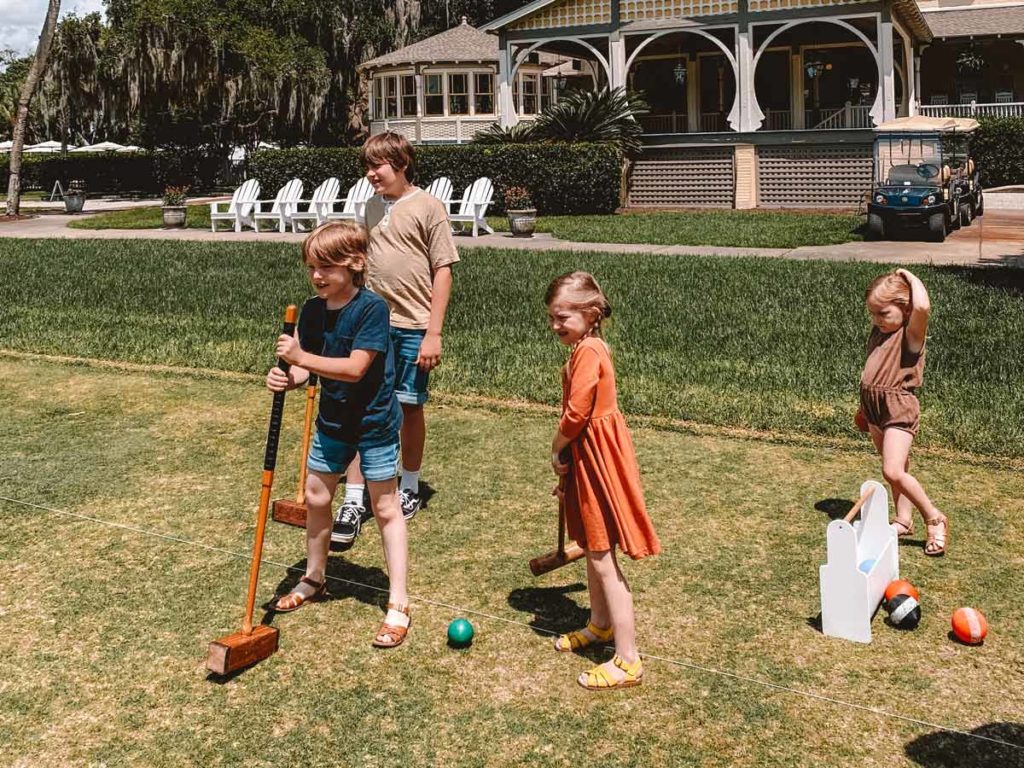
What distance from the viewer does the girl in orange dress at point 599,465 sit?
4.01 metres

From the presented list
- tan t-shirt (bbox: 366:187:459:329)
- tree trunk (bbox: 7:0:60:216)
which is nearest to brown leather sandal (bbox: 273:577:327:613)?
tan t-shirt (bbox: 366:187:459:329)

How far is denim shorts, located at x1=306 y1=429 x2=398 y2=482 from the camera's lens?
457cm

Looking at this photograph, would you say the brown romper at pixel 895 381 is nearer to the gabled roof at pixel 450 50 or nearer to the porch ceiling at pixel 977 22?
the porch ceiling at pixel 977 22

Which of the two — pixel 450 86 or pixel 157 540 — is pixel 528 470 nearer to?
pixel 157 540

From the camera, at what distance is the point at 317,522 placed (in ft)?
15.5

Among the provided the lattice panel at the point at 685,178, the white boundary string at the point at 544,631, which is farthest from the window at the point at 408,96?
the white boundary string at the point at 544,631

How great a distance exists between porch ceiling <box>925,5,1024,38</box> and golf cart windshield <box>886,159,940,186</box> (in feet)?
54.3

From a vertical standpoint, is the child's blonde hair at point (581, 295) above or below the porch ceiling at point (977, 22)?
below

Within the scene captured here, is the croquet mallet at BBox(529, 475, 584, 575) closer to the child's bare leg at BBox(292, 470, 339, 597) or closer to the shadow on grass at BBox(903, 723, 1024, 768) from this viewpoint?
the child's bare leg at BBox(292, 470, 339, 597)

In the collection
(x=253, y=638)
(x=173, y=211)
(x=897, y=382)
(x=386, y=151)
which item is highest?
(x=173, y=211)

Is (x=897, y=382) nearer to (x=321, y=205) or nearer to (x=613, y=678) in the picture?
(x=613, y=678)

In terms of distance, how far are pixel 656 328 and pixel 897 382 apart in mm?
5806

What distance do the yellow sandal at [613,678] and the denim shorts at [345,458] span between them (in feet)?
3.65

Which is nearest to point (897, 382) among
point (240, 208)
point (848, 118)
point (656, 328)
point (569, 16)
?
point (656, 328)
